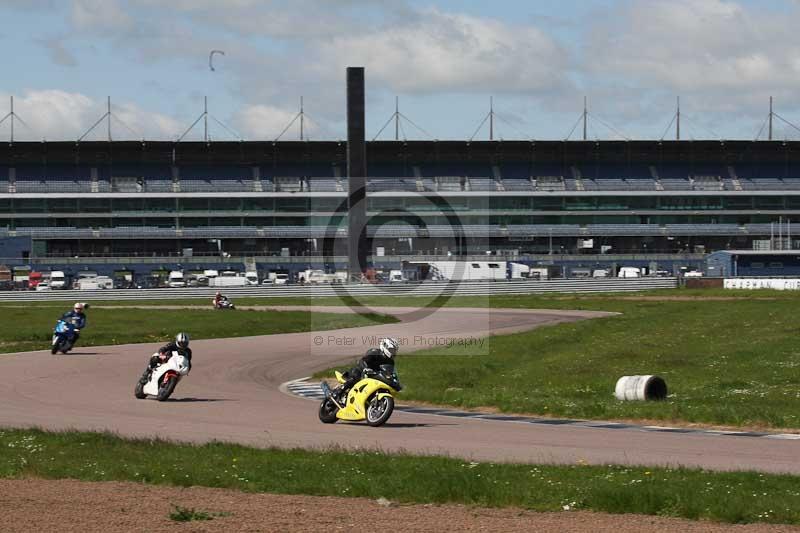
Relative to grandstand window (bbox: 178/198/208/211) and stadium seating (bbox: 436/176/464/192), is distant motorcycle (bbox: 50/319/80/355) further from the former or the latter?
stadium seating (bbox: 436/176/464/192)

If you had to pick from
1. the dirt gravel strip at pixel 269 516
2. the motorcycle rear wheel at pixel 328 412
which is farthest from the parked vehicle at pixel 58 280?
the dirt gravel strip at pixel 269 516

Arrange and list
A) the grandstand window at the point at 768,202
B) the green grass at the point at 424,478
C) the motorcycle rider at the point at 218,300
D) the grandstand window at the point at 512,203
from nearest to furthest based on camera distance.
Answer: the green grass at the point at 424,478 → the motorcycle rider at the point at 218,300 → the grandstand window at the point at 512,203 → the grandstand window at the point at 768,202

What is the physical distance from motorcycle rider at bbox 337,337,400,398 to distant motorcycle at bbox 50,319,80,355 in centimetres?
1926

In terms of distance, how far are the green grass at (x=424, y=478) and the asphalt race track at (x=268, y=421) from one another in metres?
1.49

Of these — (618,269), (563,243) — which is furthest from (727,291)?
(563,243)

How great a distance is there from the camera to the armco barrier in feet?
289

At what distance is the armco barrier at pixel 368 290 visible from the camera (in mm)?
88000

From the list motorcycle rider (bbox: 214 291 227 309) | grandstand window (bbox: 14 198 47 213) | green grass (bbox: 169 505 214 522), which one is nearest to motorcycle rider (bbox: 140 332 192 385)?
green grass (bbox: 169 505 214 522)

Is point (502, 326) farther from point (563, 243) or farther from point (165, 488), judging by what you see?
point (563, 243)

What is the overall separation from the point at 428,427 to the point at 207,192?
113 metres

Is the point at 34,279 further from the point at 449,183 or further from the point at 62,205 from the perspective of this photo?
the point at 449,183

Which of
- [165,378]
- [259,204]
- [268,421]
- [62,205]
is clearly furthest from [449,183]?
[268,421]

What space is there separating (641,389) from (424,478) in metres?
11.1

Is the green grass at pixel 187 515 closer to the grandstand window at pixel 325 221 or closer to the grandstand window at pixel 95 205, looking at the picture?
the grandstand window at pixel 325 221
